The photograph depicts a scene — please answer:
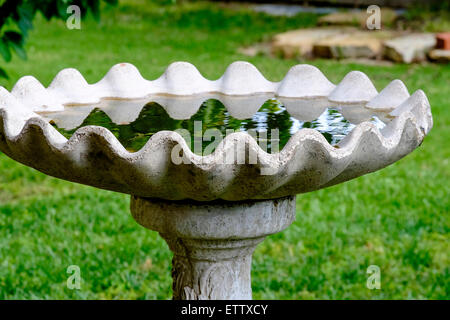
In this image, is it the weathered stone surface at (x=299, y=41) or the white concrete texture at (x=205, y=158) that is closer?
the white concrete texture at (x=205, y=158)

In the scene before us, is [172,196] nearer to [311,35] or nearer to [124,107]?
[124,107]

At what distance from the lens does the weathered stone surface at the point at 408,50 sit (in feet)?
32.2

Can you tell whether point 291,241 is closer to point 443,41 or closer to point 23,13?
point 23,13

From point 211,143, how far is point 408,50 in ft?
26.7

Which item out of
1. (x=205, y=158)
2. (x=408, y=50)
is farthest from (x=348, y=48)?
(x=205, y=158)

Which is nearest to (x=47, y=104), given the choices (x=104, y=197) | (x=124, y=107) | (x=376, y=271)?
(x=124, y=107)

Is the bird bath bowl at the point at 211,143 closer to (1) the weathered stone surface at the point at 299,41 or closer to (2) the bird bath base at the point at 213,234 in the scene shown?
(2) the bird bath base at the point at 213,234

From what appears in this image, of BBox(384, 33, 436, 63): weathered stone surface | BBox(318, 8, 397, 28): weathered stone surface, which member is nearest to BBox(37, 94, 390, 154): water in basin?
BBox(384, 33, 436, 63): weathered stone surface

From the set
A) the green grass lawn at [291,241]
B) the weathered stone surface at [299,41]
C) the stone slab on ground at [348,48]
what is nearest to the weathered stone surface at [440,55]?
the stone slab on ground at [348,48]

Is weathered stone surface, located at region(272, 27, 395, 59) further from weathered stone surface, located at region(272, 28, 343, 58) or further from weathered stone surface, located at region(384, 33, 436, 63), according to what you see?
weathered stone surface, located at region(384, 33, 436, 63)

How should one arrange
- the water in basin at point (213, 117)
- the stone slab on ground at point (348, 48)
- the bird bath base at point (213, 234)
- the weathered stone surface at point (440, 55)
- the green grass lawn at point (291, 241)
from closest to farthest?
1. the bird bath base at point (213, 234)
2. the water in basin at point (213, 117)
3. the green grass lawn at point (291, 241)
4. the weathered stone surface at point (440, 55)
5. the stone slab on ground at point (348, 48)

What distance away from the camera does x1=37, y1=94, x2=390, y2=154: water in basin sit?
238 centimetres

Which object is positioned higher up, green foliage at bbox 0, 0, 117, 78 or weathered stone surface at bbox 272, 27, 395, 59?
weathered stone surface at bbox 272, 27, 395, 59

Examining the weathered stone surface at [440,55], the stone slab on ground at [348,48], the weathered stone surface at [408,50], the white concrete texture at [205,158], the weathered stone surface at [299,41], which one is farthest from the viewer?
the weathered stone surface at [299,41]
